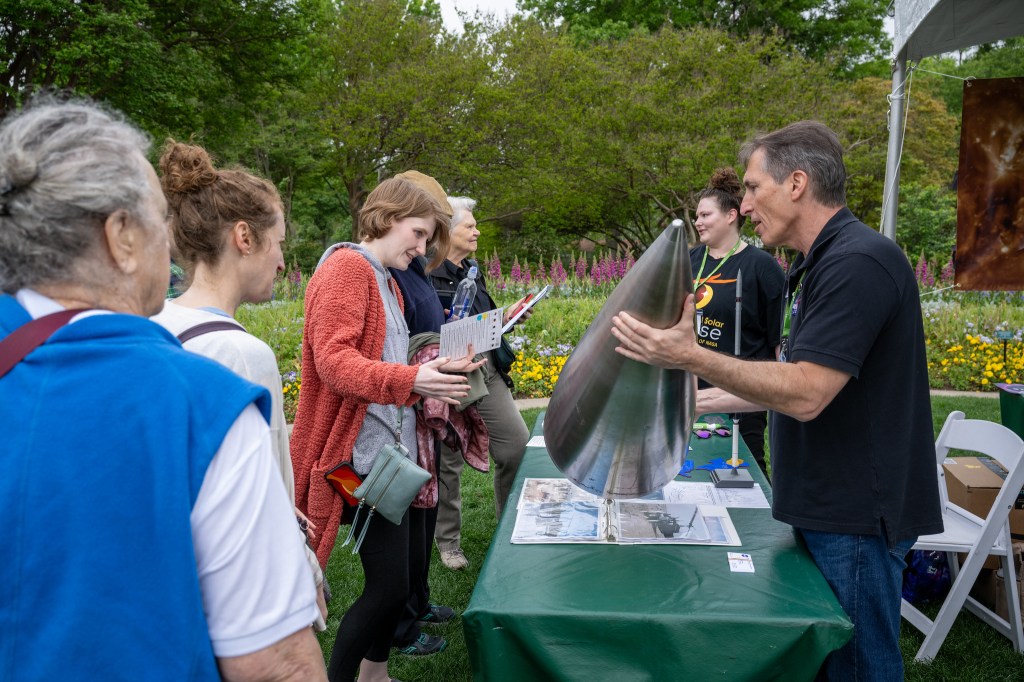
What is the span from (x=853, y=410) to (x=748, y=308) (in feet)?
6.70

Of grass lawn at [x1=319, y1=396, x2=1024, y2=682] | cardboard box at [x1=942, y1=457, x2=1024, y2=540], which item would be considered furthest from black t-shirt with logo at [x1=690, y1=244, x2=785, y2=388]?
grass lawn at [x1=319, y1=396, x2=1024, y2=682]

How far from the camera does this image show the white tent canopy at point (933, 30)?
4.43 meters

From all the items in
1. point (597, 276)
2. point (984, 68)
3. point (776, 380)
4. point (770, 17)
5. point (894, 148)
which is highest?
point (770, 17)

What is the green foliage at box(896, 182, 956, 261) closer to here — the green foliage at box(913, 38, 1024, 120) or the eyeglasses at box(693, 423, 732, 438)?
the green foliage at box(913, 38, 1024, 120)

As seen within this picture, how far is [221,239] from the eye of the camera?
1.84m

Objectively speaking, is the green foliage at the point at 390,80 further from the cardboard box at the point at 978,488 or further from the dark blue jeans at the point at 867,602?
the dark blue jeans at the point at 867,602

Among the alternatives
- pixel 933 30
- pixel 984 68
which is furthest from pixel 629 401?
pixel 984 68

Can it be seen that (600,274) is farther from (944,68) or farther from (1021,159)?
(944,68)

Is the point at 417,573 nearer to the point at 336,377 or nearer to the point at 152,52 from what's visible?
the point at 336,377

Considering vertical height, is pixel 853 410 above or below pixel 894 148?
below

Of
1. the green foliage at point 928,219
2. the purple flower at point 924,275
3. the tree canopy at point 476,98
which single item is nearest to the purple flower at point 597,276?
the purple flower at point 924,275

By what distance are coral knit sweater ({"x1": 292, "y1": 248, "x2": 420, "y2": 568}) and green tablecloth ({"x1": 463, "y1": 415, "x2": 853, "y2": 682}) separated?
0.68m

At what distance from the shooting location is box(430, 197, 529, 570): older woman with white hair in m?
3.83

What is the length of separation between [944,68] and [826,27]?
30.9 feet
